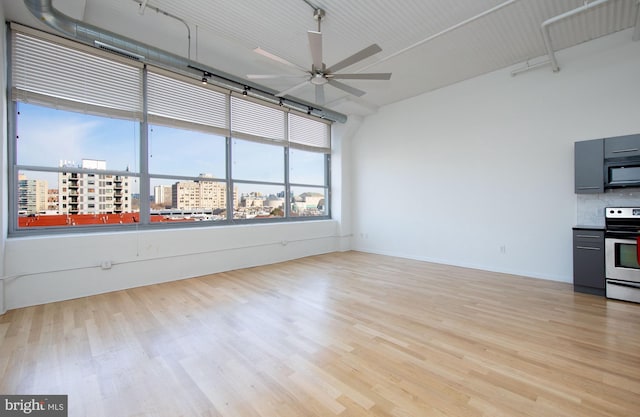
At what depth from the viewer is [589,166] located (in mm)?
3834

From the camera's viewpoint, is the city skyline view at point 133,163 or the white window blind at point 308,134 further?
the white window blind at point 308,134

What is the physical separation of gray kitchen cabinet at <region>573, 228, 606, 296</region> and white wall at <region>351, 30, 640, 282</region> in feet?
1.93

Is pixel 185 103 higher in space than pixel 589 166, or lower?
higher

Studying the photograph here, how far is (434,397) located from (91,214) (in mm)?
4896

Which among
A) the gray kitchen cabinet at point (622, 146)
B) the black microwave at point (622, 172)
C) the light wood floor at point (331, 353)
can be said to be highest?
the gray kitchen cabinet at point (622, 146)

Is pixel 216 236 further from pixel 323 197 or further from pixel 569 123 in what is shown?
pixel 569 123

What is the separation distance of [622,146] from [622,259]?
1518 millimetres

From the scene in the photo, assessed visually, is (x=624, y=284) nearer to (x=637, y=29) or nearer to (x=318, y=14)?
(x=637, y=29)

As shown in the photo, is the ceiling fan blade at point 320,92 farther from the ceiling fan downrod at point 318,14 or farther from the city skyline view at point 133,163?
the city skyline view at point 133,163

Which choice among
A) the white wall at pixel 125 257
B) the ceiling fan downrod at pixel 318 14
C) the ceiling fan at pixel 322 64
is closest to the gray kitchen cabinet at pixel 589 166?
the ceiling fan at pixel 322 64

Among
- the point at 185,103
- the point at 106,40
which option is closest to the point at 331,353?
the point at 106,40

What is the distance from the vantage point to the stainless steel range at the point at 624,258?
3.34m

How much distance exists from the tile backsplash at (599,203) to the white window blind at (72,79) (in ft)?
23.5

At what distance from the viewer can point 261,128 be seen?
594 centimetres
